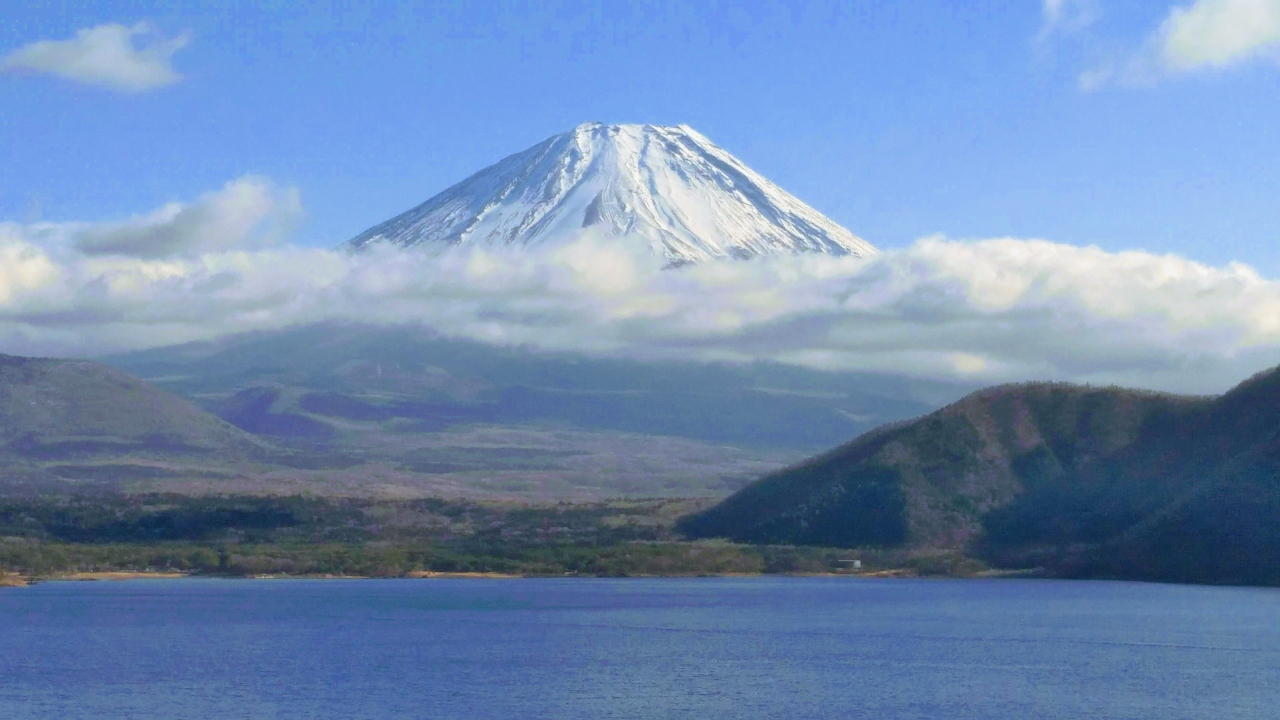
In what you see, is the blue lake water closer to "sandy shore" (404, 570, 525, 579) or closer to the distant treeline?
the distant treeline

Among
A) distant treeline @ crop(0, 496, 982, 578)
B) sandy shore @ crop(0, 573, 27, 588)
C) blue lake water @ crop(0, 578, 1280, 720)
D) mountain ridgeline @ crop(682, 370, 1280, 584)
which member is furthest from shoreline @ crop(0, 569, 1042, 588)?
blue lake water @ crop(0, 578, 1280, 720)

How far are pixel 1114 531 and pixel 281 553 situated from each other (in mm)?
69648

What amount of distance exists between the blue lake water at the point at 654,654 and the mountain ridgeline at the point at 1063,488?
6.22m

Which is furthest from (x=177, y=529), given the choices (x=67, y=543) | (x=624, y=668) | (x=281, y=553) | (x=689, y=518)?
(x=624, y=668)

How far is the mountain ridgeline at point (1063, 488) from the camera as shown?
4783 inches

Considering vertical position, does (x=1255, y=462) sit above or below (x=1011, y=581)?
above

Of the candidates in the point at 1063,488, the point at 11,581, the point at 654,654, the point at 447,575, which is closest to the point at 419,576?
the point at 447,575

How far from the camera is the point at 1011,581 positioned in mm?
134375

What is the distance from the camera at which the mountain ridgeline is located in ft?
399

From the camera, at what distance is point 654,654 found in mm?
78875

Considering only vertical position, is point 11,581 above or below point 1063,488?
below

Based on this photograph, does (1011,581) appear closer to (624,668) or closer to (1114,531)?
(1114,531)

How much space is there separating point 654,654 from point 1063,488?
73492 mm

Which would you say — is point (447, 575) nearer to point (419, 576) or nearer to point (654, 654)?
point (419, 576)
